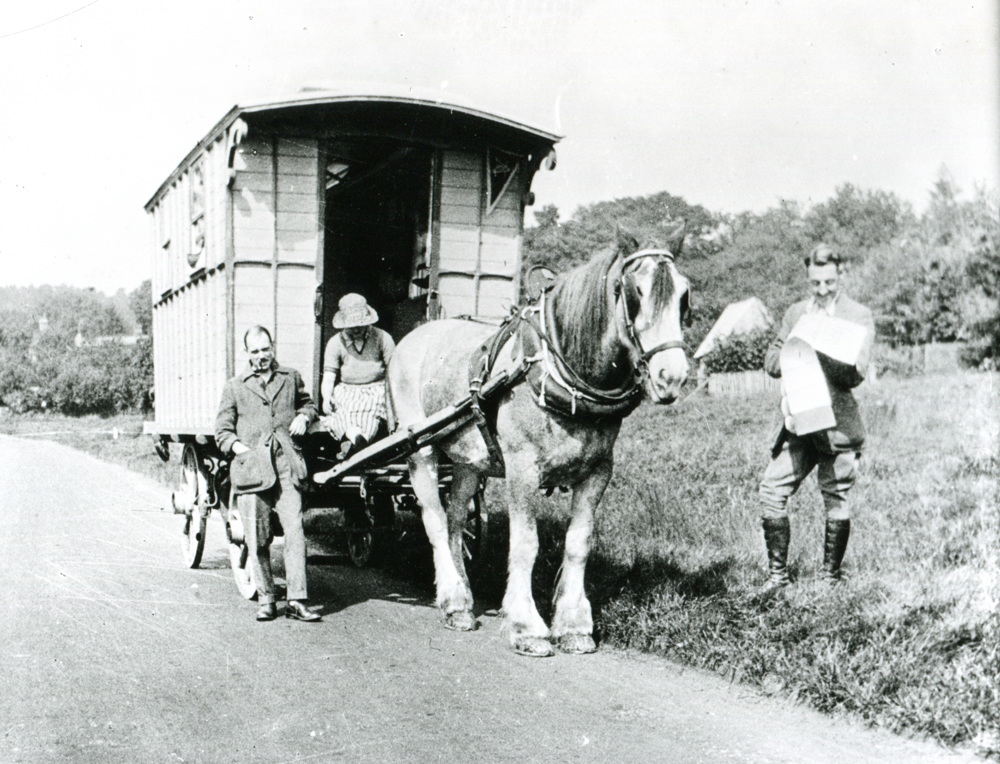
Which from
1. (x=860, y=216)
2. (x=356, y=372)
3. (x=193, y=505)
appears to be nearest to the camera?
(x=356, y=372)

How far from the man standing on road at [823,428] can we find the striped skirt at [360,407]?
9.13 ft

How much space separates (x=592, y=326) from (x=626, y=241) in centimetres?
48

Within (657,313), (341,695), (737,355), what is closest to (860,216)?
(737,355)

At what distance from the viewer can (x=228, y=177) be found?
22.5ft

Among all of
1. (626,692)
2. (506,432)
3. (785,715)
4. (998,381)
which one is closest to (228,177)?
(506,432)

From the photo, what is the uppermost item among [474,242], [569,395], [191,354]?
[474,242]

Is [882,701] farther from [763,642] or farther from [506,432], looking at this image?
[506,432]

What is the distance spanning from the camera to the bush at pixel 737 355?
99.1 ft

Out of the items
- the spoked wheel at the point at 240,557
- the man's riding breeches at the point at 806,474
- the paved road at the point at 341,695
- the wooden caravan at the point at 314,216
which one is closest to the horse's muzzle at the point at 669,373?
the paved road at the point at 341,695

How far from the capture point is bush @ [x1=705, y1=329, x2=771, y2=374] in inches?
1189

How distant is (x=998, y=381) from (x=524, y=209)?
7.77m

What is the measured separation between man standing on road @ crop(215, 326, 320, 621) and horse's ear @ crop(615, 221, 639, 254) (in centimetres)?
269

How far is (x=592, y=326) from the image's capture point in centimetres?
470

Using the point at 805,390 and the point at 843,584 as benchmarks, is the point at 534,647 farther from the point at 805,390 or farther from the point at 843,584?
the point at 805,390
